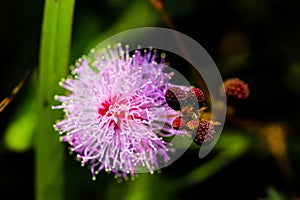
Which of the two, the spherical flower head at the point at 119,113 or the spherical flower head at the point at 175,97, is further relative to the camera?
the spherical flower head at the point at 119,113

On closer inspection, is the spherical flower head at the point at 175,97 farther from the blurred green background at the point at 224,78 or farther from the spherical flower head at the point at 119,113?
the blurred green background at the point at 224,78

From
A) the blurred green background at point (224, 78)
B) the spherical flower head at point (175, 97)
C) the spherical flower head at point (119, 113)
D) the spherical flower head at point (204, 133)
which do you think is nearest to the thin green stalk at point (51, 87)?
the spherical flower head at point (119, 113)

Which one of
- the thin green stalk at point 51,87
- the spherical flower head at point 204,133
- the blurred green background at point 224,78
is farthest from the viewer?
the blurred green background at point 224,78

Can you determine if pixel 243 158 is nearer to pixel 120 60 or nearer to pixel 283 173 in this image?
pixel 283 173

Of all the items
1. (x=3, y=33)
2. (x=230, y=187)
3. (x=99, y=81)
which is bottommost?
(x=230, y=187)

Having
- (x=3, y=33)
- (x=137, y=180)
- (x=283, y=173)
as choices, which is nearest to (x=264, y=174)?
(x=283, y=173)
